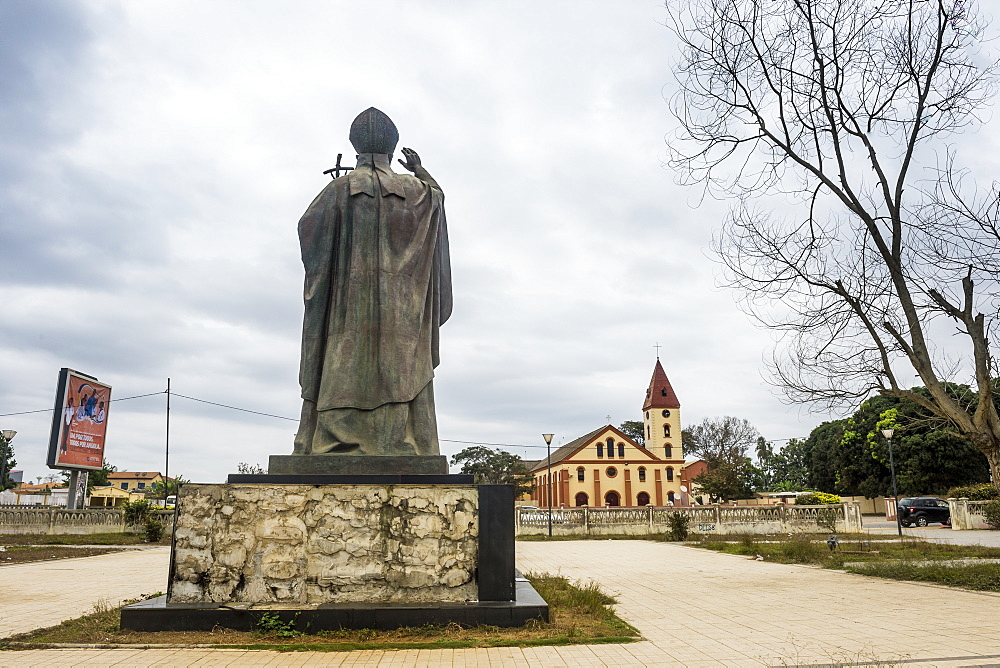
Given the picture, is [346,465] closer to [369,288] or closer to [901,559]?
[369,288]

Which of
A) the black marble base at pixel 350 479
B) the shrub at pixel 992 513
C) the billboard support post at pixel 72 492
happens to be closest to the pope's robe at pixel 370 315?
the black marble base at pixel 350 479

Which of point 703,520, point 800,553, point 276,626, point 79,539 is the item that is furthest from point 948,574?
point 79,539

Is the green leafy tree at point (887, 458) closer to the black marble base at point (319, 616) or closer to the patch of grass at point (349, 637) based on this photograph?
the patch of grass at point (349, 637)

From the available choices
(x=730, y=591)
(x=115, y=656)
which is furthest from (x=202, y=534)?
(x=730, y=591)

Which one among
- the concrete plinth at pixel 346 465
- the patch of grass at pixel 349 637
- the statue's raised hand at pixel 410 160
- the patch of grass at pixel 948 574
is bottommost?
the patch of grass at pixel 948 574

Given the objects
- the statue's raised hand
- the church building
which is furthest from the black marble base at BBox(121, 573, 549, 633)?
the church building

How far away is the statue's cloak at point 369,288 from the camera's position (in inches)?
242

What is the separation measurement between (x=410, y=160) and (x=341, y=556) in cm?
372

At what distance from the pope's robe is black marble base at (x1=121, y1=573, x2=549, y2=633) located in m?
1.28

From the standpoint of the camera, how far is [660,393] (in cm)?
6812

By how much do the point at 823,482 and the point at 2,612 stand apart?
5624 cm

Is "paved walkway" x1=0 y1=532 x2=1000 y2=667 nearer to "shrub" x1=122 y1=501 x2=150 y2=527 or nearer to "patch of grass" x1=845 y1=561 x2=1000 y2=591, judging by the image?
"patch of grass" x1=845 y1=561 x2=1000 y2=591

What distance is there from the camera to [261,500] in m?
5.47

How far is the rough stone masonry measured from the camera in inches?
211
